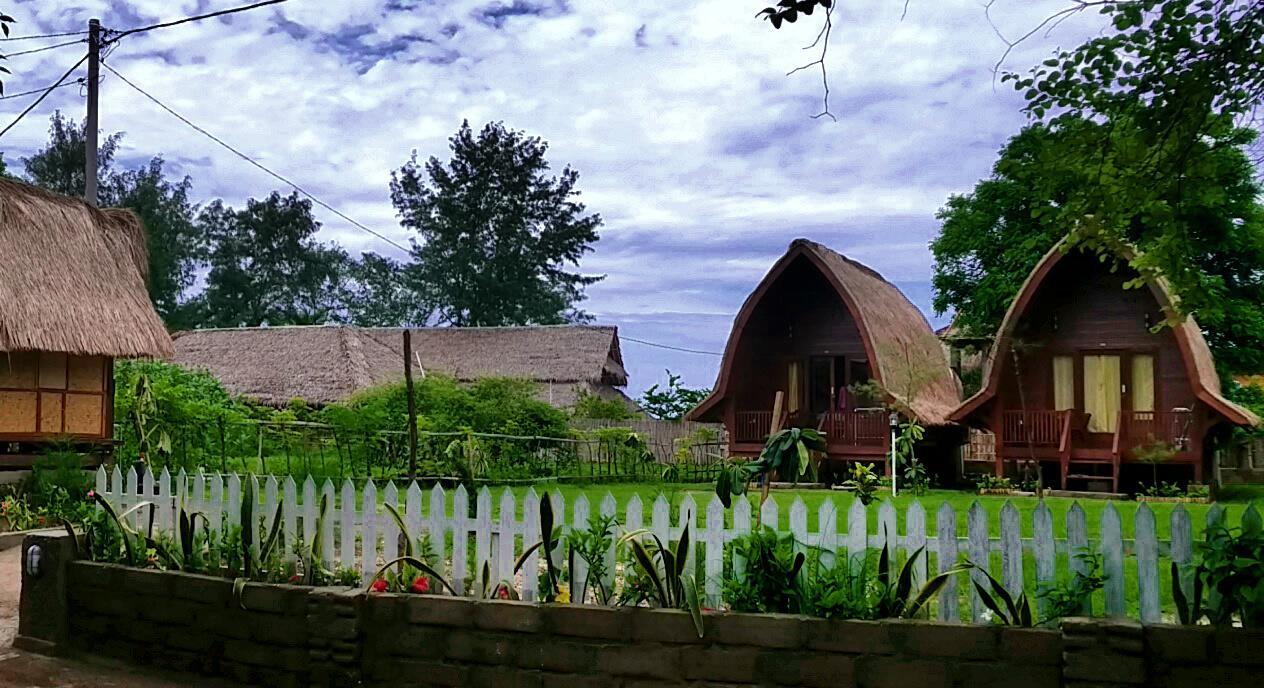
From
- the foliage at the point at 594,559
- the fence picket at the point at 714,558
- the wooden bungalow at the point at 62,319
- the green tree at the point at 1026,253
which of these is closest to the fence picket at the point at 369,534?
the foliage at the point at 594,559

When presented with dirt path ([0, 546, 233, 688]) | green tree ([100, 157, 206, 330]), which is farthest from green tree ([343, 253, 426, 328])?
dirt path ([0, 546, 233, 688])

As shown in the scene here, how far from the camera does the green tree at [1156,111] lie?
5516mm

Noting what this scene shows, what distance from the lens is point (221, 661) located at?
554 centimetres

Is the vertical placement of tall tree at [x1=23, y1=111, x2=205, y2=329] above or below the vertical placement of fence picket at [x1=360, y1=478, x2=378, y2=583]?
above

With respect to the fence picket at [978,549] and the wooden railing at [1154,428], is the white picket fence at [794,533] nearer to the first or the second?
the fence picket at [978,549]

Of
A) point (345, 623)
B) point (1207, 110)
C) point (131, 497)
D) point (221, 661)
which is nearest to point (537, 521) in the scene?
point (345, 623)

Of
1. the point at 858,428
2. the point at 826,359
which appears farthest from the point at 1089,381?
the point at 826,359

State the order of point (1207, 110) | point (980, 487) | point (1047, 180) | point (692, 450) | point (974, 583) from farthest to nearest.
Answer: point (692, 450)
point (980, 487)
point (1047, 180)
point (1207, 110)
point (974, 583)

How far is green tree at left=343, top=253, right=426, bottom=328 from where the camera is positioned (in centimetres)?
4300

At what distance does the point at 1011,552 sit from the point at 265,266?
41402 mm

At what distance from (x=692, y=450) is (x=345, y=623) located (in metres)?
20.3

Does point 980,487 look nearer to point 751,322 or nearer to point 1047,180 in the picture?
point 751,322

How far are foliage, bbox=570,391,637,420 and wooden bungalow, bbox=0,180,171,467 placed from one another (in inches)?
540

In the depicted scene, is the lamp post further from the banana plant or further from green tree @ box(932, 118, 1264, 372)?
the banana plant
